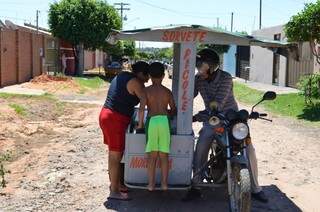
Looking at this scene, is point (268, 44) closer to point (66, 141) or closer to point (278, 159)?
point (278, 159)

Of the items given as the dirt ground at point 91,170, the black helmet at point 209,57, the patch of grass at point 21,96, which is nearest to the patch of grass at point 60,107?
the patch of grass at point 21,96

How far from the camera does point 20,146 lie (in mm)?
10805

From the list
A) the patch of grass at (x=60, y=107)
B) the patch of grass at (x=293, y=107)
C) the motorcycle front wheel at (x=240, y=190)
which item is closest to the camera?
the motorcycle front wheel at (x=240, y=190)

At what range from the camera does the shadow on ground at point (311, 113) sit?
1544 centimetres

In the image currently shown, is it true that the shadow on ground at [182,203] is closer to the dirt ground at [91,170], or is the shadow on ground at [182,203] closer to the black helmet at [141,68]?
the dirt ground at [91,170]

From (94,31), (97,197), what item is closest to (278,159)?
(97,197)

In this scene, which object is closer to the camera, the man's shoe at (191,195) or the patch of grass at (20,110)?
the man's shoe at (191,195)

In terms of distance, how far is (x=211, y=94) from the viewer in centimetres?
649

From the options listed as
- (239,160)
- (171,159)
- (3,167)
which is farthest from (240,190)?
(3,167)

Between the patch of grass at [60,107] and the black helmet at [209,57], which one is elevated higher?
the black helmet at [209,57]

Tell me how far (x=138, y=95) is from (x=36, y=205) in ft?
5.69

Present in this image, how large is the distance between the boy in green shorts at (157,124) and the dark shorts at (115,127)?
0.25 m

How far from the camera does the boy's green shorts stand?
605cm

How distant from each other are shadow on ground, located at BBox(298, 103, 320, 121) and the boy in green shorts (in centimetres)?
981
